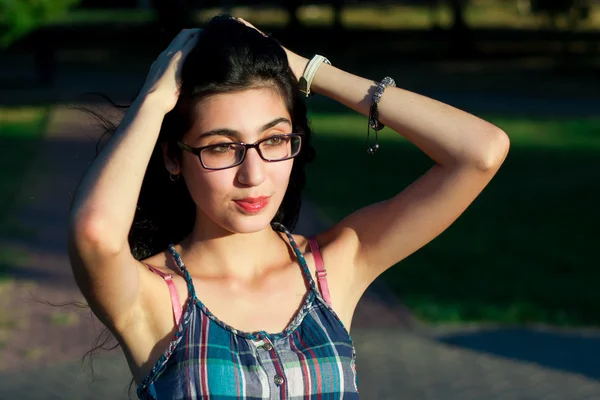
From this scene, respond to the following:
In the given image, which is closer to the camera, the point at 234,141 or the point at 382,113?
the point at 234,141

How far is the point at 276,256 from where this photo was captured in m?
2.75

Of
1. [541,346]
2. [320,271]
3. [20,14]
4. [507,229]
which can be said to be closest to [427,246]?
[507,229]

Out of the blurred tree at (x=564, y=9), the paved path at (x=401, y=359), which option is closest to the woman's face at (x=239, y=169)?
the paved path at (x=401, y=359)

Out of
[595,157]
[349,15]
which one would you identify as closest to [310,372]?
[595,157]

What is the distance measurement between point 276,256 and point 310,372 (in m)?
0.40

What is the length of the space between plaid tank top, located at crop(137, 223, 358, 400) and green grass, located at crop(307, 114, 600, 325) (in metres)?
4.72

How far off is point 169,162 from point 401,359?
13.2ft

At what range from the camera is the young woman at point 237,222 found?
2387 mm

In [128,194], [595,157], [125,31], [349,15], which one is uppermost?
[349,15]

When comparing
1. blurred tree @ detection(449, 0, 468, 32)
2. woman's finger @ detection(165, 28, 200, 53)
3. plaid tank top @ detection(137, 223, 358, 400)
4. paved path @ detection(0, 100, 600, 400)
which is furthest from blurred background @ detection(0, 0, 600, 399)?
blurred tree @ detection(449, 0, 468, 32)

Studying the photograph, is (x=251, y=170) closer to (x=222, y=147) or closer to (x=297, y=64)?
(x=222, y=147)

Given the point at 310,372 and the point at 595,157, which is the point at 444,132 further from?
the point at 595,157

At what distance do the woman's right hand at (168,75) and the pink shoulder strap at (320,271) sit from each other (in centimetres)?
57

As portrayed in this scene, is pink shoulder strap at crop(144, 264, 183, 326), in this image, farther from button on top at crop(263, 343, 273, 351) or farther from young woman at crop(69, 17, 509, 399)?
button on top at crop(263, 343, 273, 351)
